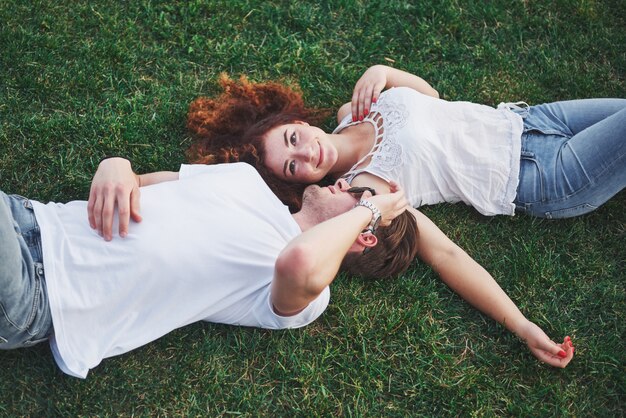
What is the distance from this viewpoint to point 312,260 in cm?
280

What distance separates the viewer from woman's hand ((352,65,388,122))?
4.07m

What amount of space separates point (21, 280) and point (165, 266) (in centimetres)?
62

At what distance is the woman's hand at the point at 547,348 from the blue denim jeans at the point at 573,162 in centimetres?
89

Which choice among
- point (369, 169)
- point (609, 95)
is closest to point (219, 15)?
point (369, 169)

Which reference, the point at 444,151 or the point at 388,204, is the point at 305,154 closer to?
the point at 388,204

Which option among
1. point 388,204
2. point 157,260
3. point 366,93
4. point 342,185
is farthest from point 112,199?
point 366,93

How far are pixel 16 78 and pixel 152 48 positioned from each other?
92 cm

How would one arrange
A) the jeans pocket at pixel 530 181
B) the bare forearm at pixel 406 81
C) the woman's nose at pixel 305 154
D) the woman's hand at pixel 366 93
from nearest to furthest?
1. the woman's nose at pixel 305 154
2. the jeans pocket at pixel 530 181
3. the woman's hand at pixel 366 93
4. the bare forearm at pixel 406 81

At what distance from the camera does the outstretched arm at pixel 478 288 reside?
3.43m

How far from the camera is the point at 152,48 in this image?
177 inches

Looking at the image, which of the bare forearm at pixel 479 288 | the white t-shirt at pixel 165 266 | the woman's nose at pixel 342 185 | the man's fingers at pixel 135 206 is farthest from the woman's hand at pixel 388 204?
the man's fingers at pixel 135 206

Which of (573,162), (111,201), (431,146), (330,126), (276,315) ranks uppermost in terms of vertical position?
(111,201)

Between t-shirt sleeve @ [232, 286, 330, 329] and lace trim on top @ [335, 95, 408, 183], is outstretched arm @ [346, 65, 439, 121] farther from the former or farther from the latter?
t-shirt sleeve @ [232, 286, 330, 329]

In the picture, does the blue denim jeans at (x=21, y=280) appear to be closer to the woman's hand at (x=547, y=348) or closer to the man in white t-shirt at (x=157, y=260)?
the man in white t-shirt at (x=157, y=260)
